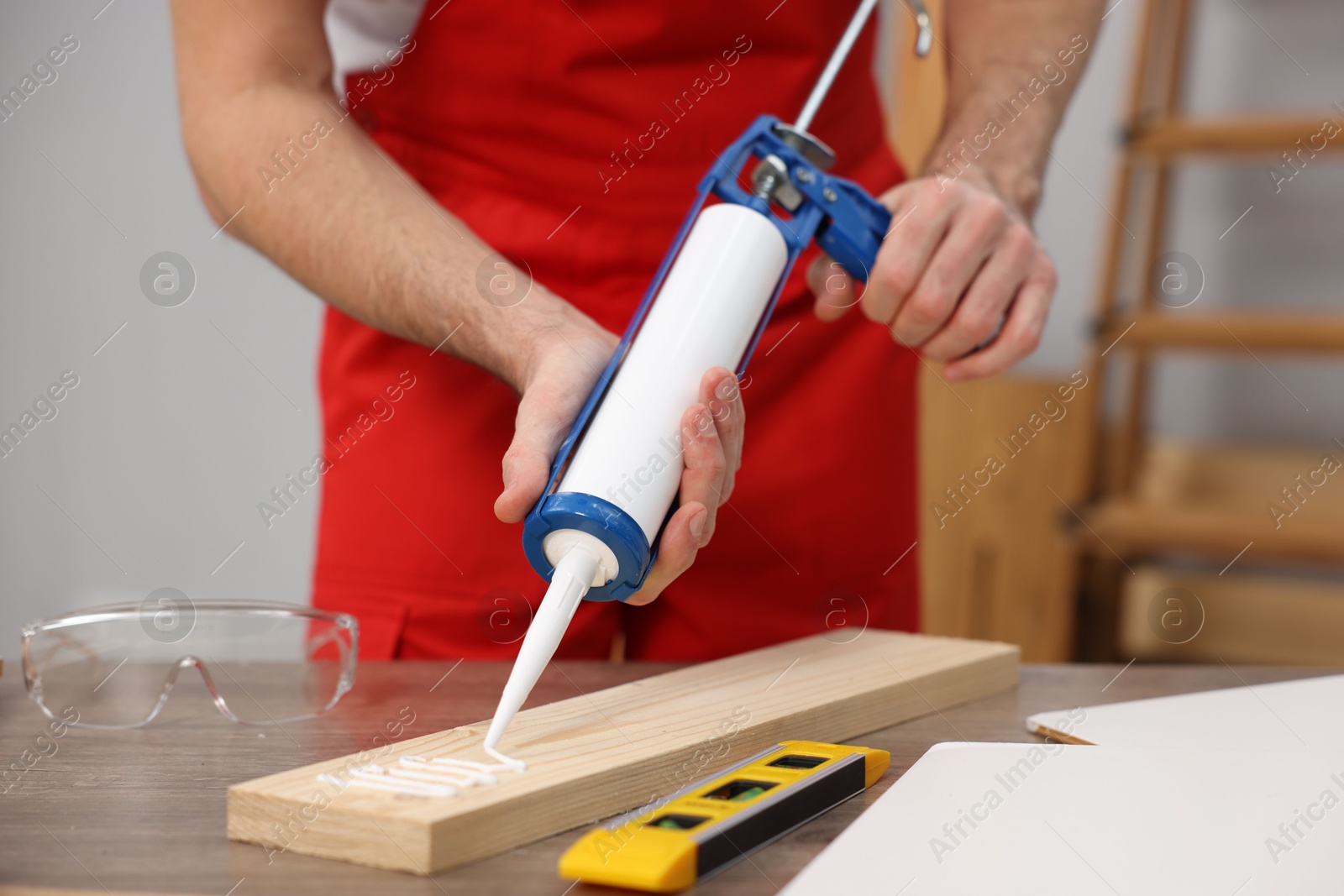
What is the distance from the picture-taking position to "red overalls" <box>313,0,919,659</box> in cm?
93

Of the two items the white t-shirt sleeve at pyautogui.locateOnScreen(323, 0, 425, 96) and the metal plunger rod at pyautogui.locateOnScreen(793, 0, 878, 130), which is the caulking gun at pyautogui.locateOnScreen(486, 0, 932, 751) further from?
the white t-shirt sleeve at pyautogui.locateOnScreen(323, 0, 425, 96)

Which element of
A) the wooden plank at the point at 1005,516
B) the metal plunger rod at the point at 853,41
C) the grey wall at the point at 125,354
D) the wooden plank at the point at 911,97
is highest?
the wooden plank at the point at 911,97

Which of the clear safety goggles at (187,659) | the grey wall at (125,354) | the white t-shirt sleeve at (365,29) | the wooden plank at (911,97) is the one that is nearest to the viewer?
the clear safety goggles at (187,659)

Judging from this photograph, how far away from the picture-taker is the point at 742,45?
97 centimetres

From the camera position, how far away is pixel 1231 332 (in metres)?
1.99

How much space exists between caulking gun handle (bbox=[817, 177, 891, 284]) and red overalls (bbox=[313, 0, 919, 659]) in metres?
0.17

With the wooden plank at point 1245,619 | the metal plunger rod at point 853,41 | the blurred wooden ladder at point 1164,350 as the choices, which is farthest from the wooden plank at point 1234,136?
the metal plunger rod at point 853,41

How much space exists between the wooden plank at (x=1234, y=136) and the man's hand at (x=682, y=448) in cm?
166

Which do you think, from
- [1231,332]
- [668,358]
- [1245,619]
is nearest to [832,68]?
[668,358]

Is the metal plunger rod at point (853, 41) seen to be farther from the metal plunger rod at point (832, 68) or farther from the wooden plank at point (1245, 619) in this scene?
the wooden plank at point (1245, 619)

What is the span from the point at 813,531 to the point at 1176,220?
172 centimetres

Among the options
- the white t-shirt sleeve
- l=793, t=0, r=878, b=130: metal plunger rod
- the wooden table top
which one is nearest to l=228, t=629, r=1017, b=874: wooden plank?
the wooden table top

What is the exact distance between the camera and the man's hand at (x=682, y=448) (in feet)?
2.06

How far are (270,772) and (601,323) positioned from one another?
0.46 metres
